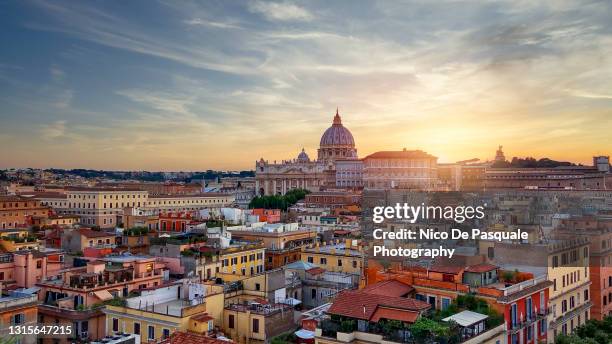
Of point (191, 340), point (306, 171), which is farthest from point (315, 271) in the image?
point (306, 171)

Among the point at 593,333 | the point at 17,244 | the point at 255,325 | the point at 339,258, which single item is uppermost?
the point at 17,244

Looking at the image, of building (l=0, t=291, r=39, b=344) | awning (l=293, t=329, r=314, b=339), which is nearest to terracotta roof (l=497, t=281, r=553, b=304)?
awning (l=293, t=329, r=314, b=339)

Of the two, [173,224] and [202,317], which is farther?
[173,224]

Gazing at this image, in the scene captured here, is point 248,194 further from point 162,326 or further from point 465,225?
point 162,326

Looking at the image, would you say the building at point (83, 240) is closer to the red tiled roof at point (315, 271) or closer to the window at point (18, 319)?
the red tiled roof at point (315, 271)

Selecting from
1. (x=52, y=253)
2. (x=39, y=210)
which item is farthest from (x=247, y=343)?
(x=39, y=210)

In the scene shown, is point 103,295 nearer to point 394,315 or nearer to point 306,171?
point 394,315
